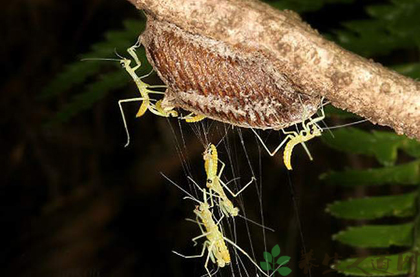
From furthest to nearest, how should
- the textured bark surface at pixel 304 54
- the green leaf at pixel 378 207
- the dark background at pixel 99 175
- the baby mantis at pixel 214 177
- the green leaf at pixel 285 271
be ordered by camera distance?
the dark background at pixel 99 175
the green leaf at pixel 378 207
the green leaf at pixel 285 271
the baby mantis at pixel 214 177
the textured bark surface at pixel 304 54

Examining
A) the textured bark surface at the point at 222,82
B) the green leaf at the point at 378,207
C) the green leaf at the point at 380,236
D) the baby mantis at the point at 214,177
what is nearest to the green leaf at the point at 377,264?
the green leaf at the point at 380,236

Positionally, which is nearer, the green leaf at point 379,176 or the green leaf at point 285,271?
the green leaf at point 285,271

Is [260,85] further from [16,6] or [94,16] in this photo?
[16,6]

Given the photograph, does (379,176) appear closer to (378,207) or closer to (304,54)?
(378,207)

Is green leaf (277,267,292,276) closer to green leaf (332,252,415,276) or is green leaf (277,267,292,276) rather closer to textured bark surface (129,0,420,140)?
green leaf (332,252,415,276)

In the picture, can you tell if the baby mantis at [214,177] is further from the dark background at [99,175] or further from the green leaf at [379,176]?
the dark background at [99,175]

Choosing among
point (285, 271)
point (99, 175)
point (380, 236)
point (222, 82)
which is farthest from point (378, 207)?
point (99, 175)
